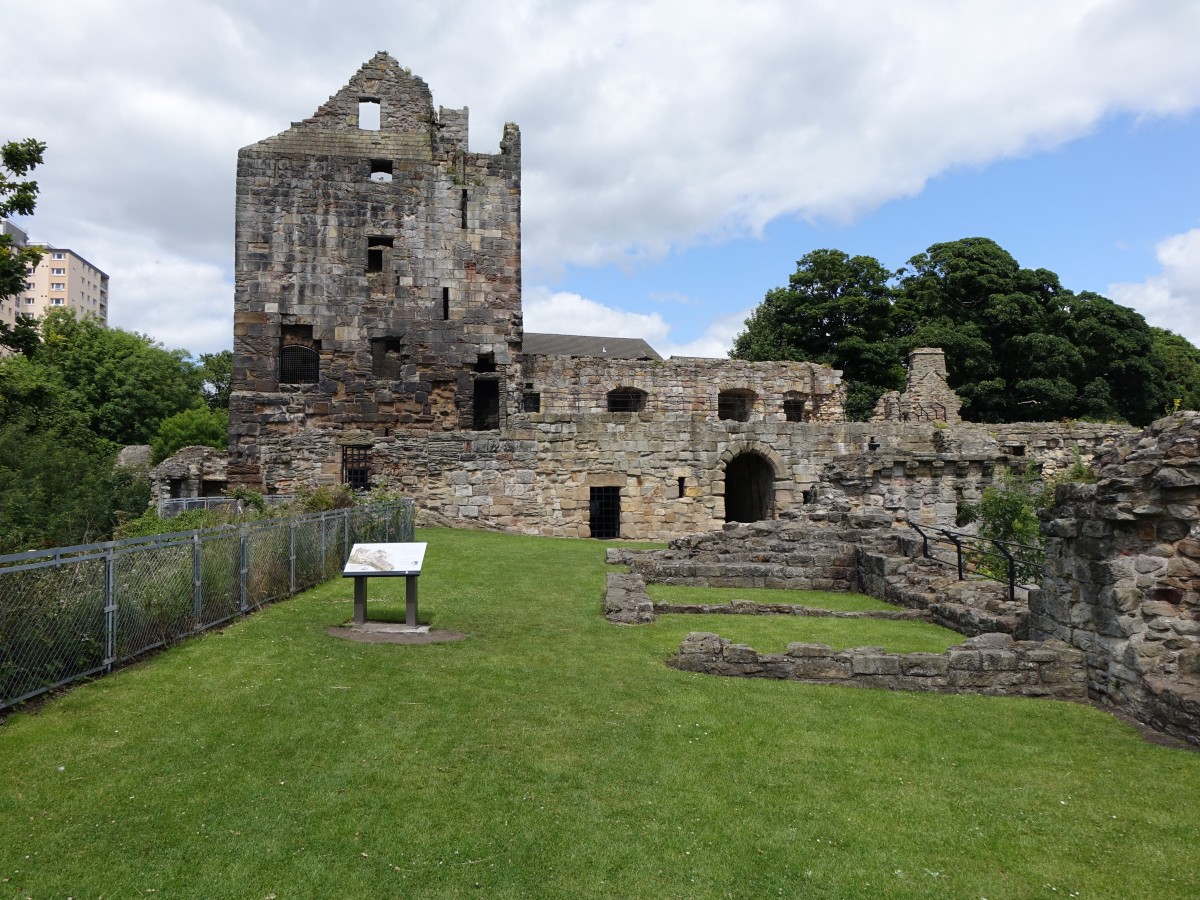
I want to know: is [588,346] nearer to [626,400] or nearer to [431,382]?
[626,400]

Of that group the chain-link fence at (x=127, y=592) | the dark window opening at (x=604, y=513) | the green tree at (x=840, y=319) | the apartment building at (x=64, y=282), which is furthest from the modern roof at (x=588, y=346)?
the apartment building at (x=64, y=282)

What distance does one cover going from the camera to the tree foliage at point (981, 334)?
39.7m

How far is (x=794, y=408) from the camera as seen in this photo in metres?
31.0

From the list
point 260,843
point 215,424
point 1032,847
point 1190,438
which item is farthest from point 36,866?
point 215,424

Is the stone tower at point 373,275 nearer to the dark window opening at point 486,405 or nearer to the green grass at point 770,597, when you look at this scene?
the dark window opening at point 486,405

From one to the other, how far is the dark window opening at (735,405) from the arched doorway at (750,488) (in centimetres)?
362

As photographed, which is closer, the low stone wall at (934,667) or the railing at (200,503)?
the low stone wall at (934,667)

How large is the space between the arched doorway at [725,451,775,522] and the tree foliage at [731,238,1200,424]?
52.6 ft

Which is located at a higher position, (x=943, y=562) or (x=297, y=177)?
(x=297, y=177)

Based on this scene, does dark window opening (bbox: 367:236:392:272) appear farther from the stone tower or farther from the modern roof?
the modern roof

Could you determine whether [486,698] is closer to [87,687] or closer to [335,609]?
[87,687]

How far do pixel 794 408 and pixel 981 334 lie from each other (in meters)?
16.0

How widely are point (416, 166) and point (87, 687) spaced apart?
2149 cm

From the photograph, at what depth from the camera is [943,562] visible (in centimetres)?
1362
